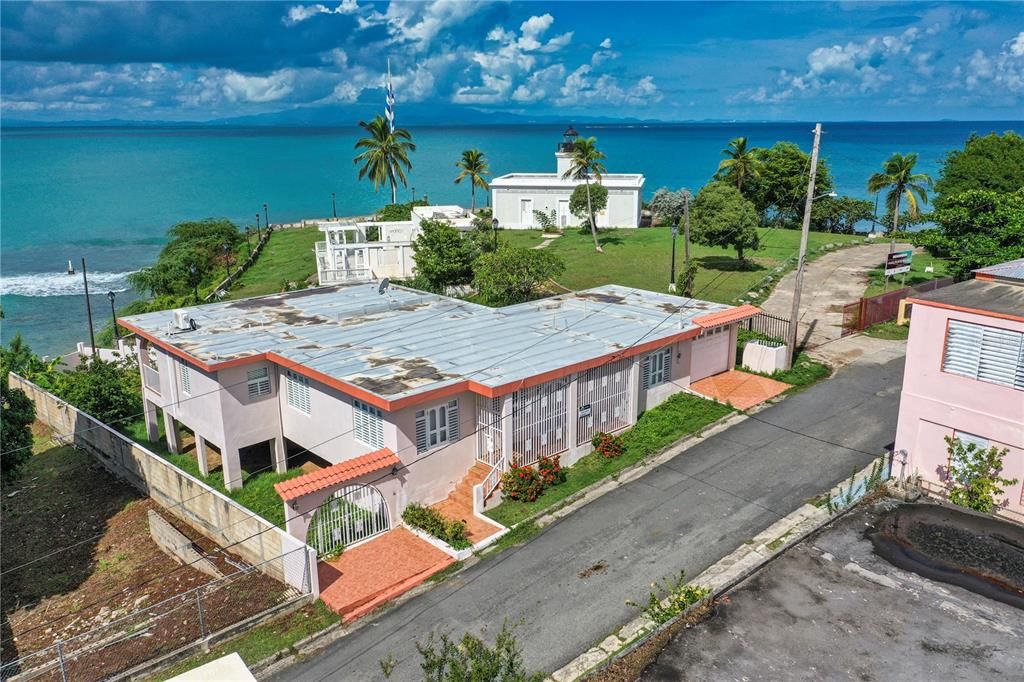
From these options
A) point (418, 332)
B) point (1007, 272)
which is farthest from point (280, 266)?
point (1007, 272)

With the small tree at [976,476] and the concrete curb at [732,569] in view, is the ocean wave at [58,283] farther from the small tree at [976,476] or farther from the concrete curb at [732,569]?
the small tree at [976,476]

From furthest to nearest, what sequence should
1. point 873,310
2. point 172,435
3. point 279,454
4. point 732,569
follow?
point 873,310 → point 172,435 → point 279,454 → point 732,569

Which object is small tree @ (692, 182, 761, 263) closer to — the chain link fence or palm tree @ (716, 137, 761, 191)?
palm tree @ (716, 137, 761, 191)

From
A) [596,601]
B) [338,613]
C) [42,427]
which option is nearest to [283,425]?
[338,613]

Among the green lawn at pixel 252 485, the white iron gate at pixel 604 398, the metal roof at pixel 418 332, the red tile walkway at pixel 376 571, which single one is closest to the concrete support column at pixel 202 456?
the green lawn at pixel 252 485

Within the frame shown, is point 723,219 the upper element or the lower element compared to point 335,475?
upper

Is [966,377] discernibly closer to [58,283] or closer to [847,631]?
[847,631]

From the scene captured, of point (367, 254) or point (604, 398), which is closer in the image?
point (604, 398)
